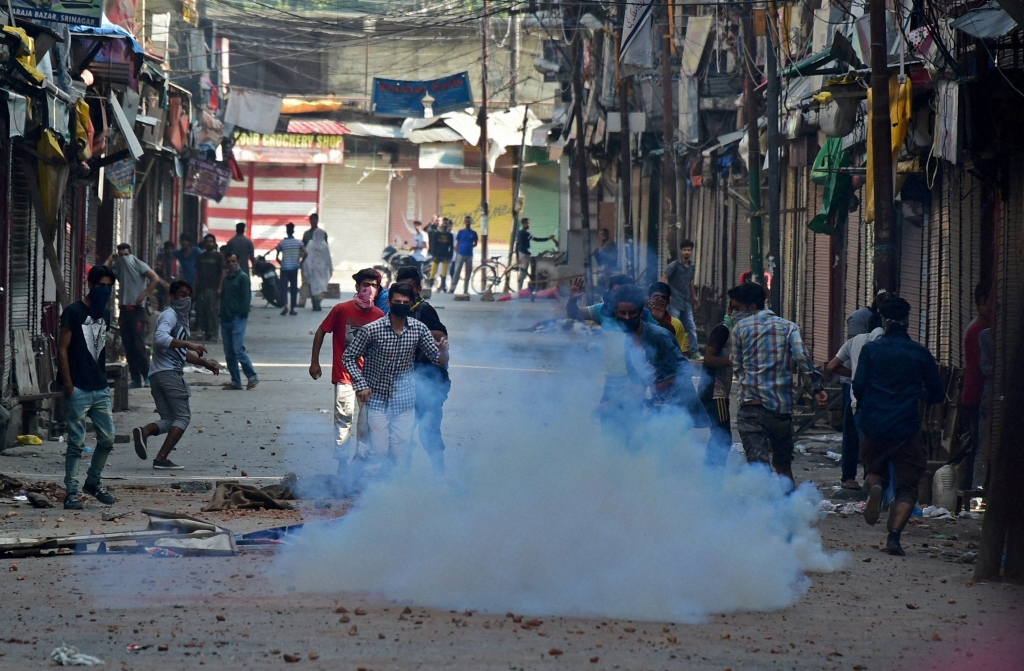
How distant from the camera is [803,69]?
13461 millimetres

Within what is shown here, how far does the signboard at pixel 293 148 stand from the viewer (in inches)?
1688

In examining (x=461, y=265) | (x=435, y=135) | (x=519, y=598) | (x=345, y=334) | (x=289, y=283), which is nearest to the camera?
(x=519, y=598)

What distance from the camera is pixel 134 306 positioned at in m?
15.9

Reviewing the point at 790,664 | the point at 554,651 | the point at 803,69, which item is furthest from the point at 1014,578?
the point at 803,69

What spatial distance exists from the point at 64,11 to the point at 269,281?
16314mm

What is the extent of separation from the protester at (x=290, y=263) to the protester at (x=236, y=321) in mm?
9457

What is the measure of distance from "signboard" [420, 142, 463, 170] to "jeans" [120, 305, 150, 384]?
86.7ft

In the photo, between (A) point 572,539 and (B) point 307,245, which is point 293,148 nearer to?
(B) point 307,245

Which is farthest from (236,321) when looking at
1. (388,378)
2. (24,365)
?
(388,378)

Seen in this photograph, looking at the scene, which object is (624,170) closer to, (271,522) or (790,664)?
(271,522)

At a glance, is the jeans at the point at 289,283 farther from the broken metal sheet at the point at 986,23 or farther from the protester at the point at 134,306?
the broken metal sheet at the point at 986,23

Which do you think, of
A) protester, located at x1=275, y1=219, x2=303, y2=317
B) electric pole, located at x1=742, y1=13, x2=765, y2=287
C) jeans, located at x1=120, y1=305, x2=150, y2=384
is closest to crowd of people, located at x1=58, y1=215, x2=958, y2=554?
jeans, located at x1=120, y1=305, x2=150, y2=384

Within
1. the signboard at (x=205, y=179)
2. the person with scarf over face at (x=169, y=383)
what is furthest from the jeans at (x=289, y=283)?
the person with scarf over face at (x=169, y=383)

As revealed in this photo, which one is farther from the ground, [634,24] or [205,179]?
[634,24]
